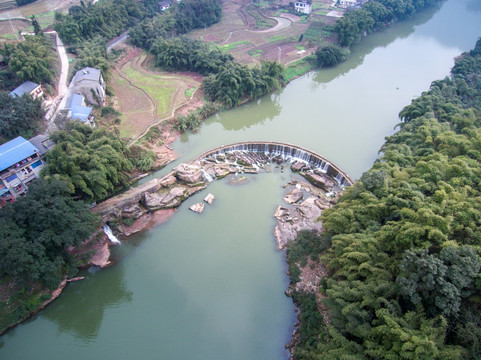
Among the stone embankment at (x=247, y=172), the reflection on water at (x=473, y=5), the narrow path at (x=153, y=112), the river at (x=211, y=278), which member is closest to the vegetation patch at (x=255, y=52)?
the narrow path at (x=153, y=112)

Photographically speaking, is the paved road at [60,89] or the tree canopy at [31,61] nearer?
the paved road at [60,89]

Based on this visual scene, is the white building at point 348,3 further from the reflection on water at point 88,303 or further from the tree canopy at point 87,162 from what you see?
the reflection on water at point 88,303

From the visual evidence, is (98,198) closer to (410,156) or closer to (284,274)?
(284,274)

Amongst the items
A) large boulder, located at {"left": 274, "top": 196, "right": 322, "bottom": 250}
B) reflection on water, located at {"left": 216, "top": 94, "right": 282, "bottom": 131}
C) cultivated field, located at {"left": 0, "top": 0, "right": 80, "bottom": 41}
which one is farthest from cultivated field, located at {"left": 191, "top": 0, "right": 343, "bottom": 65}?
large boulder, located at {"left": 274, "top": 196, "right": 322, "bottom": 250}

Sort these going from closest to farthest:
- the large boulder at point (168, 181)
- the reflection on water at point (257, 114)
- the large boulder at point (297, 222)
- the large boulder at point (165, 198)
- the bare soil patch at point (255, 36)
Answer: the large boulder at point (297, 222) → the large boulder at point (165, 198) → the large boulder at point (168, 181) → the reflection on water at point (257, 114) → the bare soil patch at point (255, 36)

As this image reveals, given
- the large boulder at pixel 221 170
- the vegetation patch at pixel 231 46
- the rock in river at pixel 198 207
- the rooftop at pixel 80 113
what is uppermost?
the rooftop at pixel 80 113

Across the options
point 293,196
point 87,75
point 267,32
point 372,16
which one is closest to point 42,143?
point 87,75

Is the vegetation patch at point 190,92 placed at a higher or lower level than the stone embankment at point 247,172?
higher
